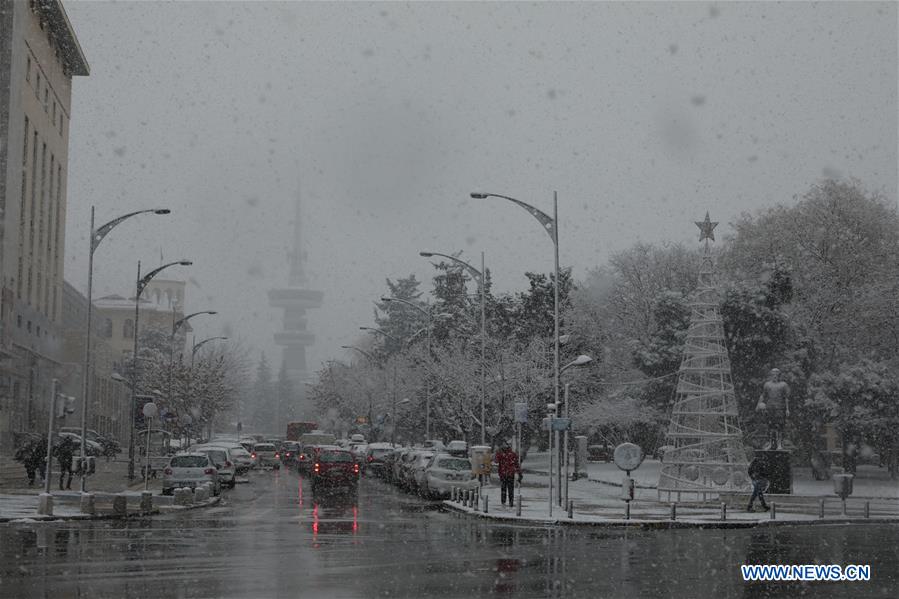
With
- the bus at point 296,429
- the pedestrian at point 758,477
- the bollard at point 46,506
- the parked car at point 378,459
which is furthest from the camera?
the bus at point 296,429

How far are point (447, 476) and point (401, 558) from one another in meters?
17.9

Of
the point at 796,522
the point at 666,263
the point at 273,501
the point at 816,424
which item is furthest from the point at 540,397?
A: the point at 796,522

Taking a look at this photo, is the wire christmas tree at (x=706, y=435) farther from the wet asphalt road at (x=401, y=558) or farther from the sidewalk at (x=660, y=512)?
the wet asphalt road at (x=401, y=558)

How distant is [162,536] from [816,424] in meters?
36.2

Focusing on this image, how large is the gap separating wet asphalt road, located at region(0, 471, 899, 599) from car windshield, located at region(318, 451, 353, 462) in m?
12.6

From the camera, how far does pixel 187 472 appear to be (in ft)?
112

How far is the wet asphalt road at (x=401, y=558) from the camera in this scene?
44.9 ft

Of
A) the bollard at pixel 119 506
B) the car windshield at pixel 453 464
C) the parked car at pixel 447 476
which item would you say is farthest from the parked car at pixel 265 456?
the bollard at pixel 119 506

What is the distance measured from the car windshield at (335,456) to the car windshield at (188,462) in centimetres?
632

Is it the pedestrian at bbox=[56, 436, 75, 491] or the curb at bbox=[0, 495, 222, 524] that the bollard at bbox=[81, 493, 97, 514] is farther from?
the pedestrian at bbox=[56, 436, 75, 491]

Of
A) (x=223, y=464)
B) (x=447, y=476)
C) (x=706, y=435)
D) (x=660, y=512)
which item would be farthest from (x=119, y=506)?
(x=706, y=435)

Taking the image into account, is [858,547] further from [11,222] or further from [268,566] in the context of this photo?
[11,222]

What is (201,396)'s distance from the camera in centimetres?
7744

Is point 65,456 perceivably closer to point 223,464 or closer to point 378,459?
point 223,464
